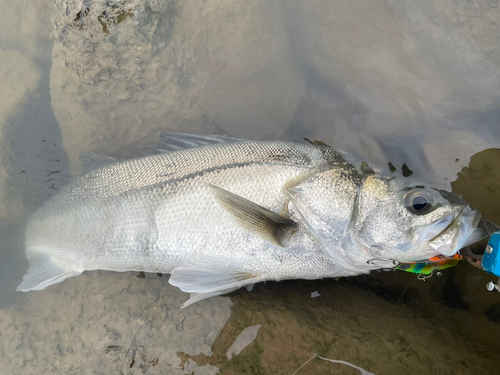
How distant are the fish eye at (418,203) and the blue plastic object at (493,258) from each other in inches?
14.0

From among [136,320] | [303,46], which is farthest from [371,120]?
[136,320]

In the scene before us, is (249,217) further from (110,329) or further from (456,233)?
(110,329)

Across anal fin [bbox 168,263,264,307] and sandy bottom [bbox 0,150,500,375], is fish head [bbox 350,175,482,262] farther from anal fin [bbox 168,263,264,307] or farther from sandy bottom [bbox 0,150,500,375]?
anal fin [bbox 168,263,264,307]

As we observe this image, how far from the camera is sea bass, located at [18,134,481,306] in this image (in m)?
1.83

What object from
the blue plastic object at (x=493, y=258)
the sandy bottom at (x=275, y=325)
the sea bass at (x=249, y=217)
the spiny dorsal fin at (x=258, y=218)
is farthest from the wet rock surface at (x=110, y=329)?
the blue plastic object at (x=493, y=258)

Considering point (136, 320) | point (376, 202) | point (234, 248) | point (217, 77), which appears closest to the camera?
point (376, 202)

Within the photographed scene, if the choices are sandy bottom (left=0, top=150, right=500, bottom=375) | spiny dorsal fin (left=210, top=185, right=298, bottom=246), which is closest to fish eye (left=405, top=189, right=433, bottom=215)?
spiny dorsal fin (left=210, top=185, right=298, bottom=246)

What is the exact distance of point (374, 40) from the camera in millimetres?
2502

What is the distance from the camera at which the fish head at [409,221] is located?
5.71 feet

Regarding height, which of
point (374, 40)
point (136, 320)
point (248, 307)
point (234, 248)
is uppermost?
point (374, 40)

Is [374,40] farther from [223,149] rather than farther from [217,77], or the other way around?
[223,149]

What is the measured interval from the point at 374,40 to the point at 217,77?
4.30 feet

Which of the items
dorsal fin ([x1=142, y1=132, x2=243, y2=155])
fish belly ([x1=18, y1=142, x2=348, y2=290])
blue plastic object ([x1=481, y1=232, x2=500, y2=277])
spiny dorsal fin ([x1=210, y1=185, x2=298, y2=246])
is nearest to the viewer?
blue plastic object ([x1=481, y1=232, x2=500, y2=277])

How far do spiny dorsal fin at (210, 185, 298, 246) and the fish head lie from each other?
1.38 feet
